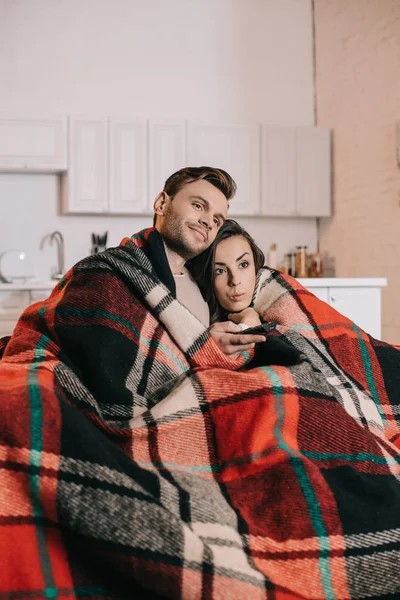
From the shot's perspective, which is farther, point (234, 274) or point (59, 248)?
point (59, 248)

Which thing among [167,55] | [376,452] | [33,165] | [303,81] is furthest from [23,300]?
[376,452]

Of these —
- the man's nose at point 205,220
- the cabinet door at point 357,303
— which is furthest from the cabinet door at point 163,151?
the man's nose at point 205,220

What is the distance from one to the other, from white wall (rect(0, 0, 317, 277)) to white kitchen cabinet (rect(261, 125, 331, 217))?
0.29 meters

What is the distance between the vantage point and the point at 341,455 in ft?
4.05

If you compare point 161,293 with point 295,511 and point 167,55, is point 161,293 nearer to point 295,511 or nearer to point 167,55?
point 295,511

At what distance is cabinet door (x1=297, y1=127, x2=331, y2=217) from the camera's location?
5559mm

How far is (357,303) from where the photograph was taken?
14.3 ft

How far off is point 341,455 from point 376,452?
99mm

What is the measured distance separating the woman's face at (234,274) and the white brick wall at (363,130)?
308 centimetres

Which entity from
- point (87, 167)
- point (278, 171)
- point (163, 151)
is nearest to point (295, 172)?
point (278, 171)

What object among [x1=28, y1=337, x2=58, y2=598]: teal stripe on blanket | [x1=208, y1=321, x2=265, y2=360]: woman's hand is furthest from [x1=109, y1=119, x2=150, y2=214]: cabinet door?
[x1=28, y1=337, x2=58, y2=598]: teal stripe on blanket

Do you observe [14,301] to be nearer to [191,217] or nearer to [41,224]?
[41,224]

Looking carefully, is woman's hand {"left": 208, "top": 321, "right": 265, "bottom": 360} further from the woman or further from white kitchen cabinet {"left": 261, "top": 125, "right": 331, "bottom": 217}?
white kitchen cabinet {"left": 261, "top": 125, "right": 331, "bottom": 217}

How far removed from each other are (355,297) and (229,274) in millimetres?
2618
